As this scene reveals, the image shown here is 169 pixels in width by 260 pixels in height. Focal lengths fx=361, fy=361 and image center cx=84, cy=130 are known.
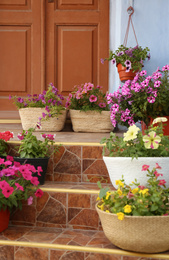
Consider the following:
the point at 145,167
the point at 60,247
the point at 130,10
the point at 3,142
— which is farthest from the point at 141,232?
the point at 130,10

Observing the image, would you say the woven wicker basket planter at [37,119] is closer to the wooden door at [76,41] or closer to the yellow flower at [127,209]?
the wooden door at [76,41]

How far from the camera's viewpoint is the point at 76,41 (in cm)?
379

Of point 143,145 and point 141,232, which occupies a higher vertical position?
point 143,145

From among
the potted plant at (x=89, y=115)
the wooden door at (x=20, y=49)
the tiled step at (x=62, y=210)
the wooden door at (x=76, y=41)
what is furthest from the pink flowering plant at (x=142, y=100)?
the wooden door at (x=20, y=49)

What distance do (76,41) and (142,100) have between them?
1.42m

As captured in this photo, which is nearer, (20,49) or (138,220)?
(138,220)

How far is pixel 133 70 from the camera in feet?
10.2

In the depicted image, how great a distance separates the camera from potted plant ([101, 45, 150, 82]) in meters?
3.12

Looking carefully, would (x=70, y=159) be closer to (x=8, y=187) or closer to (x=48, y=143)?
(x=48, y=143)

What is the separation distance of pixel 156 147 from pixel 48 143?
0.84 meters

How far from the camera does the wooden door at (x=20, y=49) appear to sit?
3.80m

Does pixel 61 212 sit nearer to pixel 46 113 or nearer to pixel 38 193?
pixel 38 193

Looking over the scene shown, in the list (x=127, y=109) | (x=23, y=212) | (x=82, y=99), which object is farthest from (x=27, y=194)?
(x=82, y=99)

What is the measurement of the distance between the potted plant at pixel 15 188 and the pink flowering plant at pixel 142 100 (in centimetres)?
93
